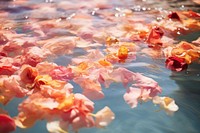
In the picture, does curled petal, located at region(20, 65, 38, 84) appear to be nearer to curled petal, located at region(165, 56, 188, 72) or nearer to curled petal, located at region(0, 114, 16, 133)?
curled petal, located at region(0, 114, 16, 133)

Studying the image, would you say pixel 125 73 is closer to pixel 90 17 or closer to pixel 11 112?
pixel 11 112

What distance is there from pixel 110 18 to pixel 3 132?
265cm

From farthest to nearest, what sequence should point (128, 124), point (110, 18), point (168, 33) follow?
point (110, 18)
point (168, 33)
point (128, 124)

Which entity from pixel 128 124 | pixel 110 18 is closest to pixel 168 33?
pixel 110 18

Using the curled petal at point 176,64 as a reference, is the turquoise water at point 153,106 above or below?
below

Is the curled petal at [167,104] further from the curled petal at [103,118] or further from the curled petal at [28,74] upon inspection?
the curled petal at [28,74]

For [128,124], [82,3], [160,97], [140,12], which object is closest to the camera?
[128,124]

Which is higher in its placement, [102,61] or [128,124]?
[102,61]

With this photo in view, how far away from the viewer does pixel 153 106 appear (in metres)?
1.93

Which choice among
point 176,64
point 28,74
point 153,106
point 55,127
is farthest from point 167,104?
point 28,74

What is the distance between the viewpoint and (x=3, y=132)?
1573mm

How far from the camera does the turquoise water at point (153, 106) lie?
1.75 metres

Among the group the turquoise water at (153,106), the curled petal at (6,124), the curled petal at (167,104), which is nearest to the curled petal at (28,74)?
the turquoise water at (153,106)

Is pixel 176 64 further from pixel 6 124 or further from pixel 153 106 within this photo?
pixel 6 124
